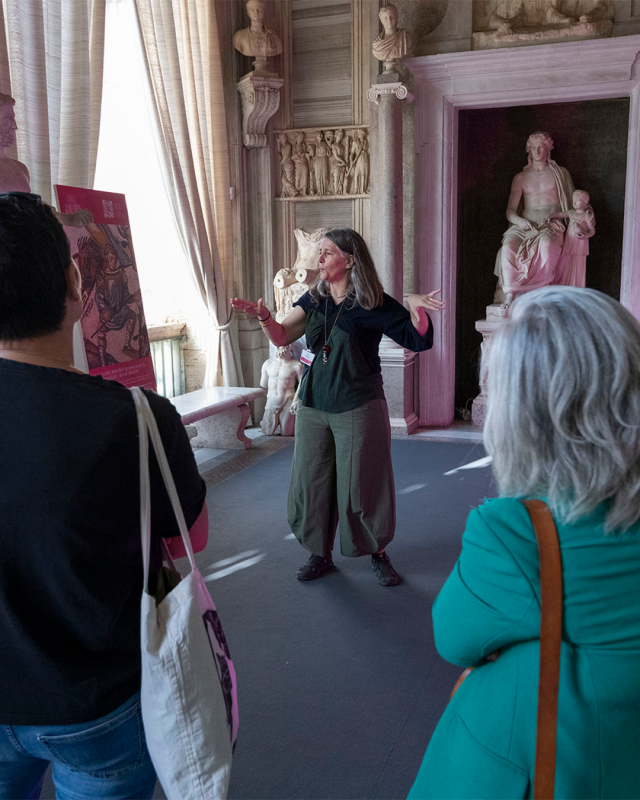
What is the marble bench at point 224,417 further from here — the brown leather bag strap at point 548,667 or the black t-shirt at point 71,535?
the brown leather bag strap at point 548,667

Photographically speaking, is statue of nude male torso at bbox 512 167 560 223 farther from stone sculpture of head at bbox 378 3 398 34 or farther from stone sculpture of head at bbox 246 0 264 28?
stone sculpture of head at bbox 246 0 264 28

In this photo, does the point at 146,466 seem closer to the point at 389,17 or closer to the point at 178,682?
the point at 178,682

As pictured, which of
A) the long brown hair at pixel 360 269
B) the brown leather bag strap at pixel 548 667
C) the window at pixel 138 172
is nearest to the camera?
the brown leather bag strap at pixel 548 667

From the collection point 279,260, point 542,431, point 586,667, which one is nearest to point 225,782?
point 586,667

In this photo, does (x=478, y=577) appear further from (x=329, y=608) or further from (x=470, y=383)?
(x=470, y=383)

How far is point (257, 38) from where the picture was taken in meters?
7.06

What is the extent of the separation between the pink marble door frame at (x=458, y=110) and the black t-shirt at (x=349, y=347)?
395 cm

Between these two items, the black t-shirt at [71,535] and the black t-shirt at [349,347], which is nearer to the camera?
the black t-shirt at [71,535]

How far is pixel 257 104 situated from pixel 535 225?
9.43 feet

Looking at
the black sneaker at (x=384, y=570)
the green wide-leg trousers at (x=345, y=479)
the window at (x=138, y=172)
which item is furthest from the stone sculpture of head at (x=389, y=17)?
the black sneaker at (x=384, y=570)

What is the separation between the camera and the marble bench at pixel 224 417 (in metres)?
6.38

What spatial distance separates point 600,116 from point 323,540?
19.6ft

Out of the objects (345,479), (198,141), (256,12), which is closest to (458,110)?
(256,12)

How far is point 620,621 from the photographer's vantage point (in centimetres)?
108
